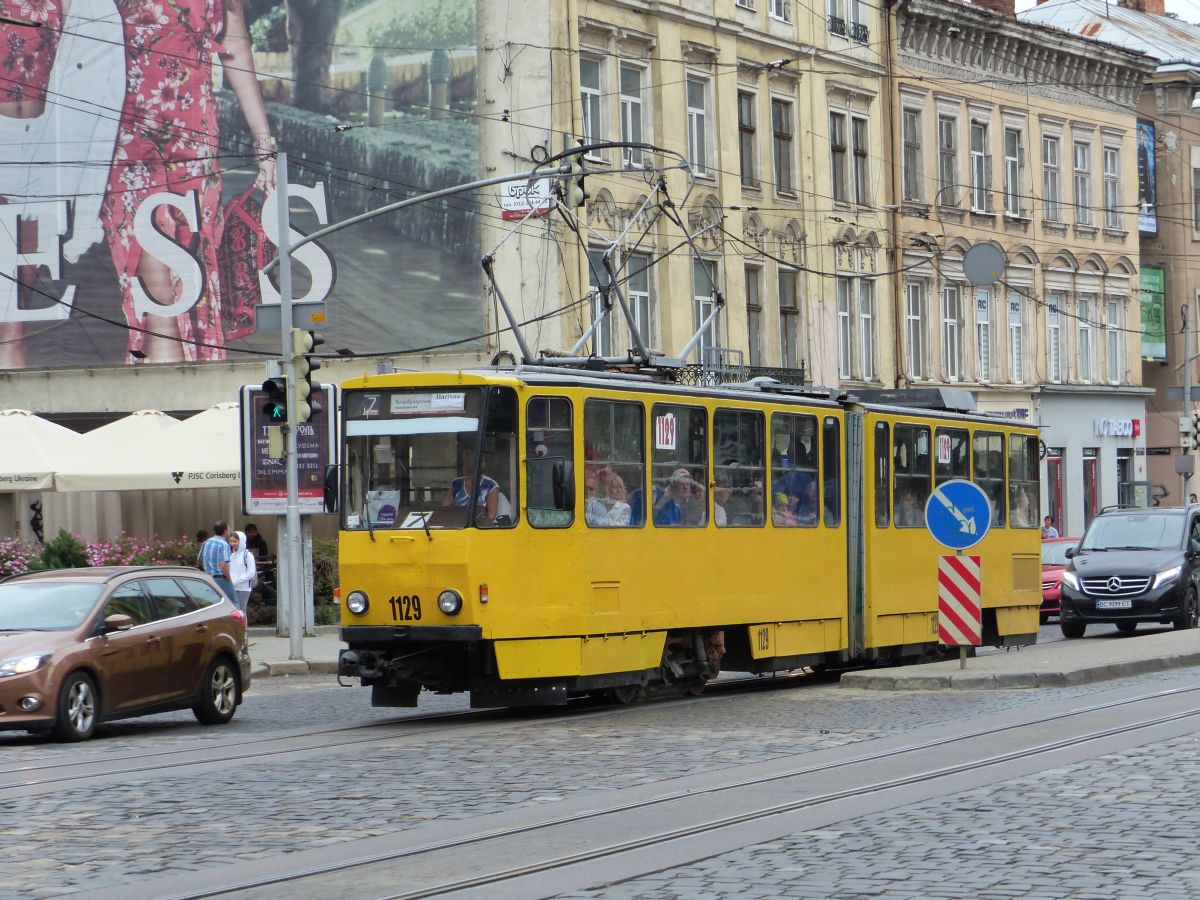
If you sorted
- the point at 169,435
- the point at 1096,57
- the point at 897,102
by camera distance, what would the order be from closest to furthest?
the point at 169,435 < the point at 897,102 < the point at 1096,57

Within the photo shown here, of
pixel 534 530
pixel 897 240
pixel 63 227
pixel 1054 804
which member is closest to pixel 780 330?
pixel 897 240

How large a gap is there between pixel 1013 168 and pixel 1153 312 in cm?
990

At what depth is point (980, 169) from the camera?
53938 millimetres

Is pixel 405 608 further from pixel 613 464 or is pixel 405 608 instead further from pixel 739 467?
pixel 739 467

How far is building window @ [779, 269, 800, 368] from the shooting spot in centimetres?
4628

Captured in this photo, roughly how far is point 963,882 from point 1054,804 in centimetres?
278

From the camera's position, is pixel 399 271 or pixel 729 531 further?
pixel 399 271

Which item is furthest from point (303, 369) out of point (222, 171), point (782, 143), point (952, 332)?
point (952, 332)

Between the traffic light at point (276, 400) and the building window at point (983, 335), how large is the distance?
3016cm

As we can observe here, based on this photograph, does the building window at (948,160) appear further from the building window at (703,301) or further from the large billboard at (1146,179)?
→ the large billboard at (1146,179)

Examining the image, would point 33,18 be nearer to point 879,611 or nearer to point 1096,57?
point 879,611

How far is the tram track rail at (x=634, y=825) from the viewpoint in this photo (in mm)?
9695

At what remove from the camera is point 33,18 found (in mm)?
40844

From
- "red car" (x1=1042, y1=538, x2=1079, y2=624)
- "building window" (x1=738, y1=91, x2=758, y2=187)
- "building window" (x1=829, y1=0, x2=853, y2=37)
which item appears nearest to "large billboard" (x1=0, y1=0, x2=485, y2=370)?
"building window" (x1=738, y1=91, x2=758, y2=187)
